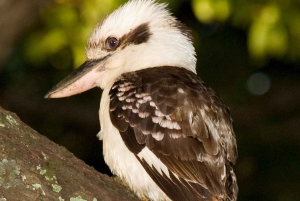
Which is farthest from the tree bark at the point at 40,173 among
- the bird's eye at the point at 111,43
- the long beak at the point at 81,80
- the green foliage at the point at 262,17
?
the green foliage at the point at 262,17

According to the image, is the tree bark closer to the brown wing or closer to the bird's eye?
the brown wing

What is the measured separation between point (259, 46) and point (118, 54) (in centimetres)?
118

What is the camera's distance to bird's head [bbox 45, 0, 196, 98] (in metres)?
4.12

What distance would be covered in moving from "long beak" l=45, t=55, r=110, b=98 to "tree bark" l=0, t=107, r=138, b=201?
3.67 feet

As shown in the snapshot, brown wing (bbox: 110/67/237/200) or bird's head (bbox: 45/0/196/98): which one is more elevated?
bird's head (bbox: 45/0/196/98)

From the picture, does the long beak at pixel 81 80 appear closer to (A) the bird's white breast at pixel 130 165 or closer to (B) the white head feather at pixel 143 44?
(B) the white head feather at pixel 143 44

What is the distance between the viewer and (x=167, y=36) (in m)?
4.30

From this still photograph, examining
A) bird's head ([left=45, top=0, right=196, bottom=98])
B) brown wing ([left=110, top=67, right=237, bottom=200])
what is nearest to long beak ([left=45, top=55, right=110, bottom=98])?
bird's head ([left=45, top=0, right=196, bottom=98])

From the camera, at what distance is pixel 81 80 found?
415 cm

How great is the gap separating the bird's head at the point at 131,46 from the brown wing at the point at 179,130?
0.31 metres

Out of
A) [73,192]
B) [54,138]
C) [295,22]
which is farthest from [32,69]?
[73,192]

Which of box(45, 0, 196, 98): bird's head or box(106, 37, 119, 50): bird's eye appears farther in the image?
box(106, 37, 119, 50): bird's eye

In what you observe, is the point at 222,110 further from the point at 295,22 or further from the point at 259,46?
the point at 295,22

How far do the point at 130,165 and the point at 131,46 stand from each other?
0.93 m
